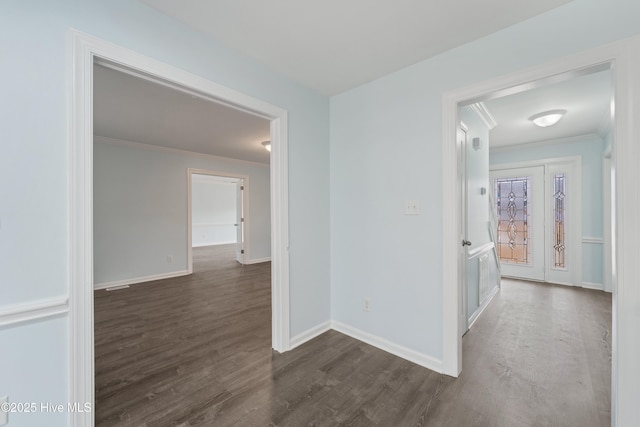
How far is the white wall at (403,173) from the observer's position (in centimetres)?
170

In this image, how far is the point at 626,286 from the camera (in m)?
1.39

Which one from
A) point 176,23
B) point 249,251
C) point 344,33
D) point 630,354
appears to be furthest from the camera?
point 249,251

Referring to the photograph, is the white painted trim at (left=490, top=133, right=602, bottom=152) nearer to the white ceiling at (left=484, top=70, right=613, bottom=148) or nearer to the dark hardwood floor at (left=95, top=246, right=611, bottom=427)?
the white ceiling at (left=484, top=70, right=613, bottom=148)

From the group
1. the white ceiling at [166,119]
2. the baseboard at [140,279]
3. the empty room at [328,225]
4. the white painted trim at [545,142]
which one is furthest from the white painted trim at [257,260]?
the white painted trim at [545,142]

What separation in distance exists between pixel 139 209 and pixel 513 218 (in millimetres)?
7131

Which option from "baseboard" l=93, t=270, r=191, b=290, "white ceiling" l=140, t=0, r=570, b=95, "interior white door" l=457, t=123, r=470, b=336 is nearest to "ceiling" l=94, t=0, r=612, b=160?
"white ceiling" l=140, t=0, r=570, b=95

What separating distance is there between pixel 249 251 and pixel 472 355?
526 cm

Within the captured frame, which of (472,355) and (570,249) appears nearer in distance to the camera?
(472,355)

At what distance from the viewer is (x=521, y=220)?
16.3 ft

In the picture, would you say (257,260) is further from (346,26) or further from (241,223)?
(346,26)

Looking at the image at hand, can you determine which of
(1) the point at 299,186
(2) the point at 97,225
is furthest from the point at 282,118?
(2) the point at 97,225
